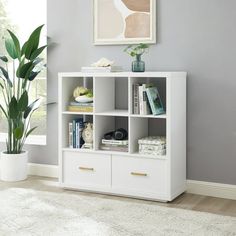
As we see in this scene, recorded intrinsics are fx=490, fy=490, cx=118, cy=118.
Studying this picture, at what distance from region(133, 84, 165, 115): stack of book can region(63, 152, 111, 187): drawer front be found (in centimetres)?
48

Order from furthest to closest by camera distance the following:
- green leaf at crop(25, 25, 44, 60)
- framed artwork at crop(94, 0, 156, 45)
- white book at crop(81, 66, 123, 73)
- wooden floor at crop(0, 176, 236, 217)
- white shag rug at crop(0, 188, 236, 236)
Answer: green leaf at crop(25, 25, 44, 60) < framed artwork at crop(94, 0, 156, 45) < white book at crop(81, 66, 123, 73) < wooden floor at crop(0, 176, 236, 217) < white shag rug at crop(0, 188, 236, 236)

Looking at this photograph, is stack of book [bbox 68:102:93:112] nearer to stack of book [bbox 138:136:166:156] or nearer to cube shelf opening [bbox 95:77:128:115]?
cube shelf opening [bbox 95:77:128:115]

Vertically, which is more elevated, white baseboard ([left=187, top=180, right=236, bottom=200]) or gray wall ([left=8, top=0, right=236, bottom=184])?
gray wall ([left=8, top=0, right=236, bottom=184])

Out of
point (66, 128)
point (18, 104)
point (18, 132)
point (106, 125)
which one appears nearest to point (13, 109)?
point (18, 104)

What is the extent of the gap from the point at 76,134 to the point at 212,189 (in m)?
1.22

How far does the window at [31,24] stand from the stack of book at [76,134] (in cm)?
74

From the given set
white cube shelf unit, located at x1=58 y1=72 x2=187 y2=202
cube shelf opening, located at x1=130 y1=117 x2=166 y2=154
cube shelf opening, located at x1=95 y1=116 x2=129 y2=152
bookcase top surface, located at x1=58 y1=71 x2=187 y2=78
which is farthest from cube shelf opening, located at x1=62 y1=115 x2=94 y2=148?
cube shelf opening, located at x1=130 y1=117 x2=166 y2=154

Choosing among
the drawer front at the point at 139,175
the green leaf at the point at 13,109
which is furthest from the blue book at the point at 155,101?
the green leaf at the point at 13,109

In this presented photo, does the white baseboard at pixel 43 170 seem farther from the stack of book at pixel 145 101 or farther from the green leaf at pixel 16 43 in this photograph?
the stack of book at pixel 145 101

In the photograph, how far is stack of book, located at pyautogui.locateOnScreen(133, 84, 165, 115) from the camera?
3816 millimetres

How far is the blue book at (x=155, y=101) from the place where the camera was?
3.81 meters

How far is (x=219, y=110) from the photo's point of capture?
3.94 metres

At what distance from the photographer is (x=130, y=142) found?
12.7 feet

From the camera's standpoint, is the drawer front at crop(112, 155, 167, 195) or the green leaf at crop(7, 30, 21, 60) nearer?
the drawer front at crop(112, 155, 167, 195)
